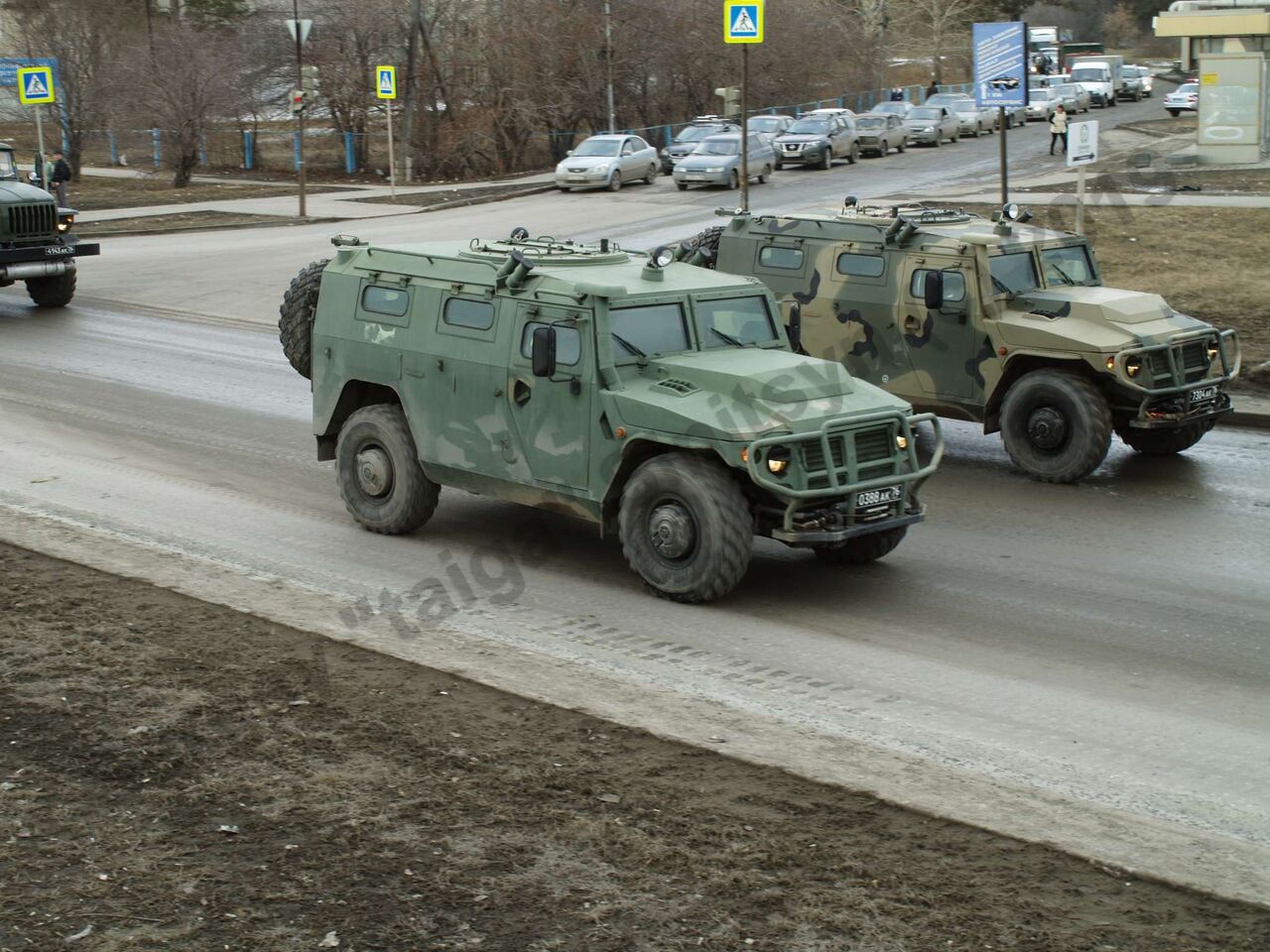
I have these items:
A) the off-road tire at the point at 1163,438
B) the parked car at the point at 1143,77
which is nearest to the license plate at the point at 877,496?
the off-road tire at the point at 1163,438

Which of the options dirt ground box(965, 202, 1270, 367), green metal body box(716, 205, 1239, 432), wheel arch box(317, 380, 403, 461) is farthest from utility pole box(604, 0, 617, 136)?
wheel arch box(317, 380, 403, 461)

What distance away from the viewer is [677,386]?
415 inches

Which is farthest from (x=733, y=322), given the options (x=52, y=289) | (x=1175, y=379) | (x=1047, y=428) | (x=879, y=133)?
(x=879, y=133)

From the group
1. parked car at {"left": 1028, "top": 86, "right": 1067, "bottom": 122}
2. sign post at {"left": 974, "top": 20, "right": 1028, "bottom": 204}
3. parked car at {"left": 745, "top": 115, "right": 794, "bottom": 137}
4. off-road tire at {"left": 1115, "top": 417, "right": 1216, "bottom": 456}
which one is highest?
parked car at {"left": 1028, "top": 86, "right": 1067, "bottom": 122}

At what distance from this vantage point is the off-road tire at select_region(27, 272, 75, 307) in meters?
24.0

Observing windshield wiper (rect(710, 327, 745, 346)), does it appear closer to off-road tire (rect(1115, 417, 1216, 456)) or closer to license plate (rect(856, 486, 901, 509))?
license plate (rect(856, 486, 901, 509))

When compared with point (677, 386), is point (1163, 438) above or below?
below

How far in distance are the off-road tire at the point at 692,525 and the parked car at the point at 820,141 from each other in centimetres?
3695

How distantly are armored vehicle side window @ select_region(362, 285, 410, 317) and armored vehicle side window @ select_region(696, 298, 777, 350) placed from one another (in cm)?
226

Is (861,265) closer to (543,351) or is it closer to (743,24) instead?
(543,351)

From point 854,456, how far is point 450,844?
448cm

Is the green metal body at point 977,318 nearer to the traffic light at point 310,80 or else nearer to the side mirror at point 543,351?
the side mirror at point 543,351

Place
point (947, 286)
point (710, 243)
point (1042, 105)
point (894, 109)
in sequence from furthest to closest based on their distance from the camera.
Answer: point (1042, 105), point (894, 109), point (710, 243), point (947, 286)

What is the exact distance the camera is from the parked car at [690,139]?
147 feet
